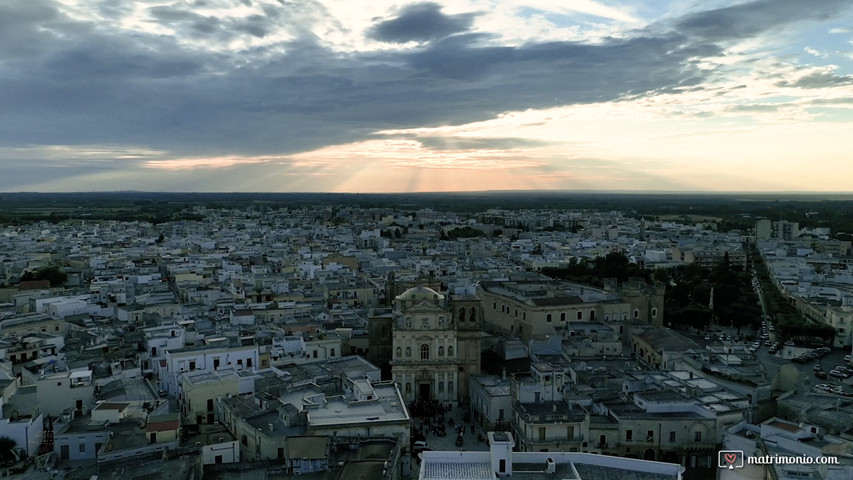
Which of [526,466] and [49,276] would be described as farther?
[49,276]

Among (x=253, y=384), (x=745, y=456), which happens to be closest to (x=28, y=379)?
(x=253, y=384)

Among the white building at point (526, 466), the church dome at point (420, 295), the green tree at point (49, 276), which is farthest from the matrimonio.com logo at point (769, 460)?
the green tree at point (49, 276)

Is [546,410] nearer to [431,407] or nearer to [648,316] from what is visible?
[431,407]

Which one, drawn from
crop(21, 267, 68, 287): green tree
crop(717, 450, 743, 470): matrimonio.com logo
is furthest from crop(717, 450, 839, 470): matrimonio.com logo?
crop(21, 267, 68, 287): green tree

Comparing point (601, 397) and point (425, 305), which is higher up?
point (425, 305)

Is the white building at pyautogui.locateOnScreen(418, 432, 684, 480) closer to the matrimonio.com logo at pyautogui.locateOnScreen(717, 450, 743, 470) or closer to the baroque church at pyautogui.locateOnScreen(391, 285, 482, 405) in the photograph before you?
the matrimonio.com logo at pyautogui.locateOnScreen(717, 450, 743, 470)

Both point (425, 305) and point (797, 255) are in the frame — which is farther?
point (797, 255)

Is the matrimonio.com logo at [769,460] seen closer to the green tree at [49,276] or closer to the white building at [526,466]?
the white building at [526,466]

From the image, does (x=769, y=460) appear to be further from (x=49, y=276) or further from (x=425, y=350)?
(x=49, y=276)

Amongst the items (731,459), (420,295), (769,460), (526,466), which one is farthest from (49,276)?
(769,460)
